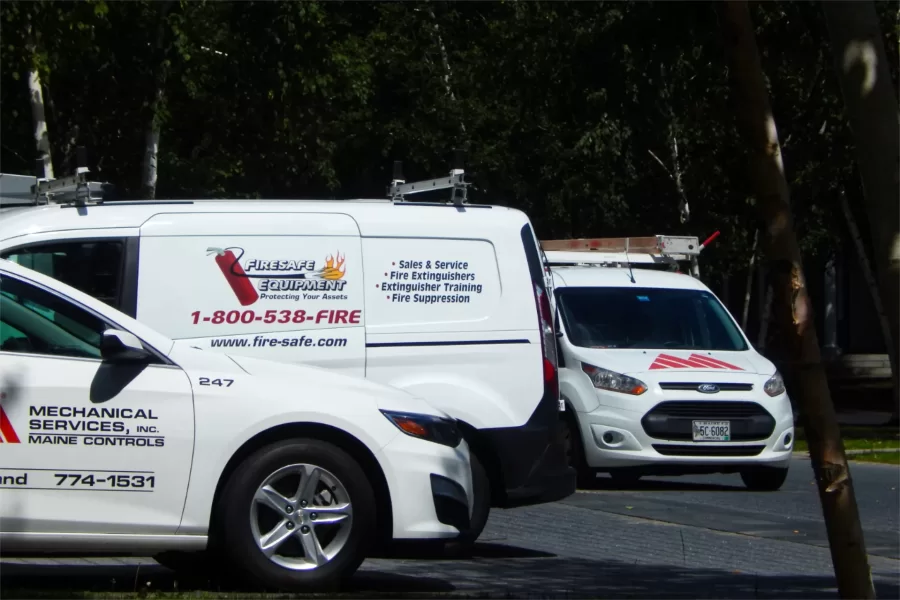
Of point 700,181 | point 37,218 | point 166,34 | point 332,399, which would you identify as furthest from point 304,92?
point 332,399

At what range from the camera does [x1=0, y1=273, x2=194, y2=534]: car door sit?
675 centimetres

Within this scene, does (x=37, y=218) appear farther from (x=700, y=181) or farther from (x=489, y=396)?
(x=700, y=181)

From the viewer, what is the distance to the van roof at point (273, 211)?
853 cm

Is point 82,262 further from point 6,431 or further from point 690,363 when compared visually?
point 690,363

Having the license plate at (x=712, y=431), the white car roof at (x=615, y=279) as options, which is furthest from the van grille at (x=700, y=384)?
the white car roof at (x=615, y=279)

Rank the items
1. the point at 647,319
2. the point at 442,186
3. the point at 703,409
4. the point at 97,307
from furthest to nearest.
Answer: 1. the point at 647,319
2. the point at 703,409
3. the point at 442,186
4. the point at 97,307

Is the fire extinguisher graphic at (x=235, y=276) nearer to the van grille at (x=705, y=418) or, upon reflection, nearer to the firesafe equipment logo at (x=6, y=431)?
the firesafe equipment logo at (x=6, y=431)

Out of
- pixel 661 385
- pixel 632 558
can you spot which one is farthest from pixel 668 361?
pixel 632 558

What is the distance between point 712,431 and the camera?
1314cm

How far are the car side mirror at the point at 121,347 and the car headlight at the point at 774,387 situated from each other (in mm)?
7940

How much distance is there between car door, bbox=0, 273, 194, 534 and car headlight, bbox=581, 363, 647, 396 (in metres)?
6.83

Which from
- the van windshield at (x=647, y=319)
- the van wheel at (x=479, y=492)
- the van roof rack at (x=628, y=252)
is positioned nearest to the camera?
the van wheel at (x=479, y=492)

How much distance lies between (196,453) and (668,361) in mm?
7294

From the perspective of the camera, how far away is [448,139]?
24719 mm
